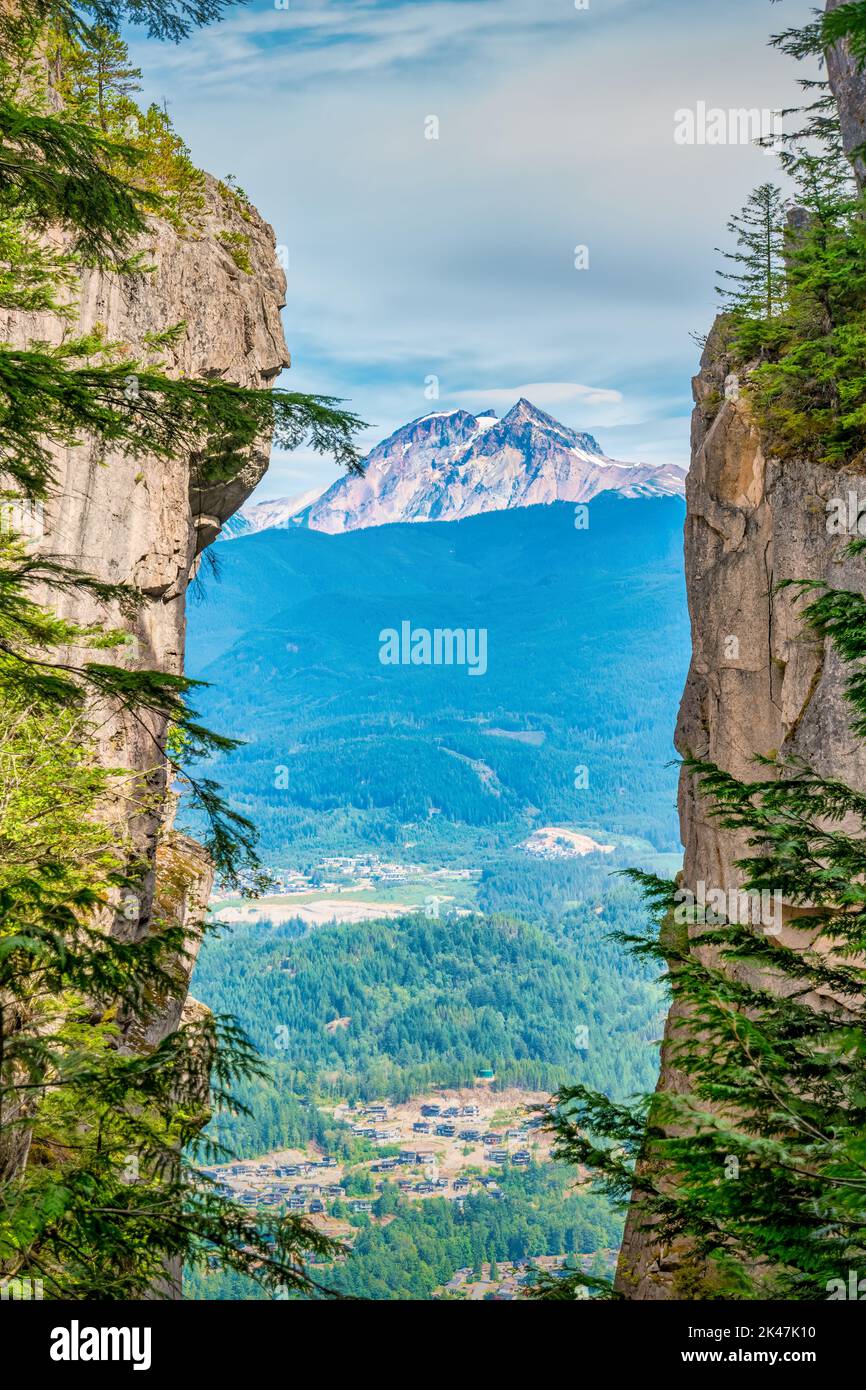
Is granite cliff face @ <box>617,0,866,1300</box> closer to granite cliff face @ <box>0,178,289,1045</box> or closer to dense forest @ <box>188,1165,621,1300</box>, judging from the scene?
granite cliff face @ <box>0,178,289,1045</box>

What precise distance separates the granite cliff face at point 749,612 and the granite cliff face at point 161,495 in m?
9.10

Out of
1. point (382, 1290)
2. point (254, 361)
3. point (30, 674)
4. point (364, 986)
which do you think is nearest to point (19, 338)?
point (254, 361)

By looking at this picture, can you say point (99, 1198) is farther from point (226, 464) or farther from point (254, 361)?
point (254, 361)

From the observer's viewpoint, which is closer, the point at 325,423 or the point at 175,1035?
the point at 175,1035

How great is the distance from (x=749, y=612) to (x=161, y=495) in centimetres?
1114

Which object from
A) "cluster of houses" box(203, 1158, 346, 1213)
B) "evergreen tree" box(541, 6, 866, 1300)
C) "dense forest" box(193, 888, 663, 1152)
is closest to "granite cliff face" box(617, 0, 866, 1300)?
"evergreen tree" box(541, 6, 866, 1300)

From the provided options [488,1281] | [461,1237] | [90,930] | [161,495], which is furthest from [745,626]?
[461,1237]

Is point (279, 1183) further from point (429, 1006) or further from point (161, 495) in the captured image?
point (161, 495)

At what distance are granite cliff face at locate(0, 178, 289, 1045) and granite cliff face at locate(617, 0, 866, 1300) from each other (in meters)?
9.10

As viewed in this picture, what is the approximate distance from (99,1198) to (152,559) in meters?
14.1

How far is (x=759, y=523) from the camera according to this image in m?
20.9

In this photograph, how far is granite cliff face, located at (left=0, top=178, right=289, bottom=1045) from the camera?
16.2 m

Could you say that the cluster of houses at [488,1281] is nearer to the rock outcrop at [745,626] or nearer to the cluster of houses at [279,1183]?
the cluster of houses at [279,1183]

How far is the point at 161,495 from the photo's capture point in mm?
18953
